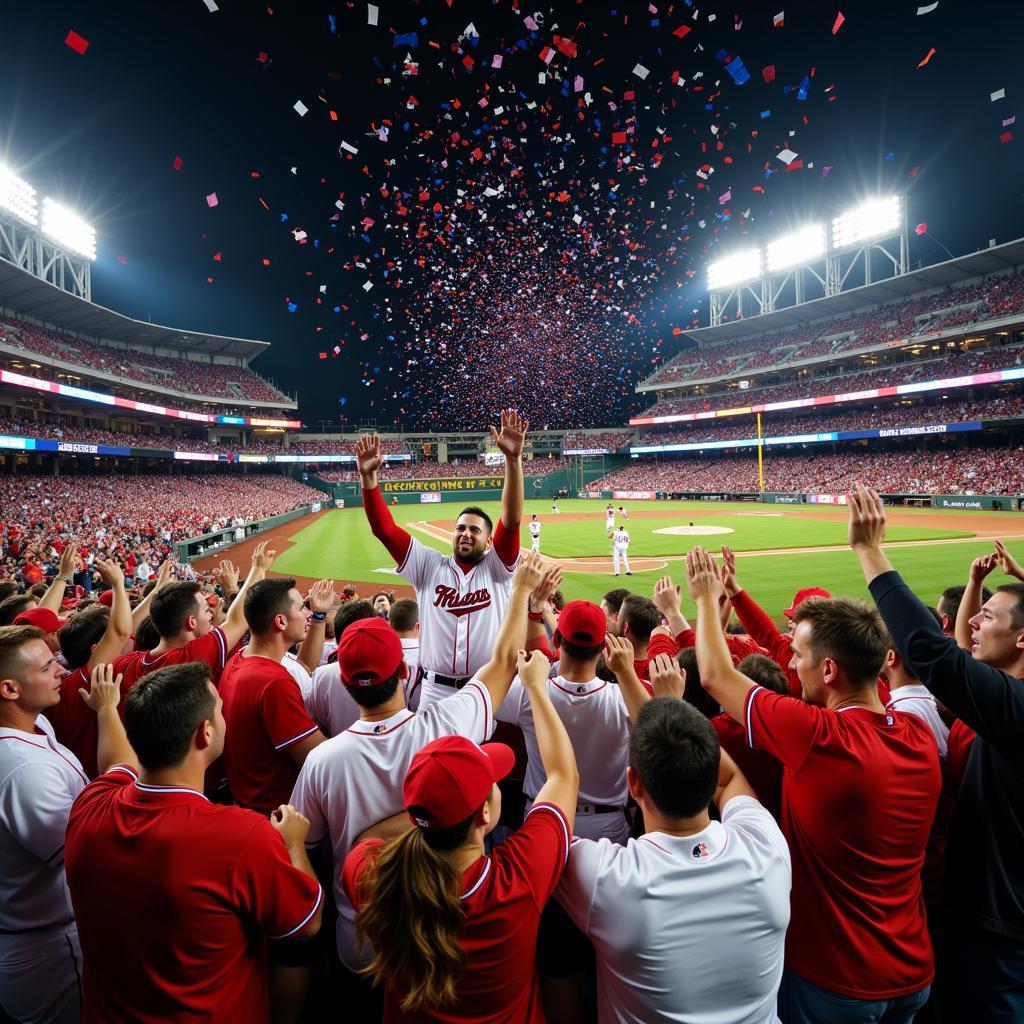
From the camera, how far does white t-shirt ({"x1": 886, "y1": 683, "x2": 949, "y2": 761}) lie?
2938mm

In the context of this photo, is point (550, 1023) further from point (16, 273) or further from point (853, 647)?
point (16, 273)

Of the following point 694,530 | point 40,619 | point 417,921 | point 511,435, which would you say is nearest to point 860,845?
point 417,921

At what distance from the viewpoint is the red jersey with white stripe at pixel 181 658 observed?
396 centimetres

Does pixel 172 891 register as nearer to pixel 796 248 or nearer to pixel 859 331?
pixel 859 331

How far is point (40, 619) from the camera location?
482 cm

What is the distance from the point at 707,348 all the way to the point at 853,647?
274 ft

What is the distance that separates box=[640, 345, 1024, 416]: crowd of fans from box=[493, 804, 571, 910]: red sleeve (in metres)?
56.2

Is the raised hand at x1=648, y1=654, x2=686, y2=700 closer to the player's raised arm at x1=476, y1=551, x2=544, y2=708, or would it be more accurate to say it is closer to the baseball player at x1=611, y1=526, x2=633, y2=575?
the player's raised arm at x1=476, y1=551, x2=544, y2=708

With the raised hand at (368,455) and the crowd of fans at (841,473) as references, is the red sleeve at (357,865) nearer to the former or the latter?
the raised hand at (368,455)

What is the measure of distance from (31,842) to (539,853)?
90.6 inches

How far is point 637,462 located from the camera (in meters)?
82.1

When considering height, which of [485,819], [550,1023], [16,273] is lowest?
[550,1023]

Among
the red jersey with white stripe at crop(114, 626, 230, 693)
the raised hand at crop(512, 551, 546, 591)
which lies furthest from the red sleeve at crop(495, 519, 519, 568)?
the red jersey with white stripe at crop(114, 626, 230, 693)

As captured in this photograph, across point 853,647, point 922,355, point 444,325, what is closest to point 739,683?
point 853,647
